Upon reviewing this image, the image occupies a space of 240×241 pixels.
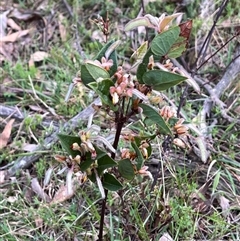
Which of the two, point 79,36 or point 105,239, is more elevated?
point 79,36

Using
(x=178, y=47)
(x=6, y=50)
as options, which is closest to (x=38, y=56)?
(x=6, y=50)

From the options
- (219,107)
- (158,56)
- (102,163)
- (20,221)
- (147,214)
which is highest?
(158,56)

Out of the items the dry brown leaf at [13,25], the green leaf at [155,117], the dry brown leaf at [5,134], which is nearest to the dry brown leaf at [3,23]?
the dry brown leaf at [13,25]

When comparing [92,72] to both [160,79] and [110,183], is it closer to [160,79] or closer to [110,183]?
[160,79]

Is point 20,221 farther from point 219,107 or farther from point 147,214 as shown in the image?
point 219,107

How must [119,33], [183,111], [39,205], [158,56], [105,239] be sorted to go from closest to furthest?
[158,56] < [105,239] < [39,205] < [183,111] < [119,33]

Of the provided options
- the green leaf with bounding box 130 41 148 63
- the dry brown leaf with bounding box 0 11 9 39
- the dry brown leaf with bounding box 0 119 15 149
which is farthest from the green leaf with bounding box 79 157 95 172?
the dry brown leaf with bounding box 0 11 9 39

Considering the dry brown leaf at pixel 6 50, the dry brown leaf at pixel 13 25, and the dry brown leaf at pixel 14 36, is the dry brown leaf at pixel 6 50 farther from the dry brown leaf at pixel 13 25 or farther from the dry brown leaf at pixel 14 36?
the dry brown leaf at pixel 13 25

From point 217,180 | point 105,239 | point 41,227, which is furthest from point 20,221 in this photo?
point 217,180
